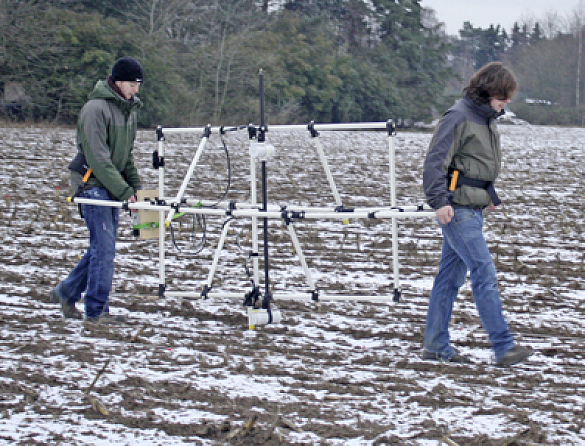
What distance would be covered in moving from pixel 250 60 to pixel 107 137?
3560 cm

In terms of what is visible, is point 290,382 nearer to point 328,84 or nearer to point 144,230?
point 144,230

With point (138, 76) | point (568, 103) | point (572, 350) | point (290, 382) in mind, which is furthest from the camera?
point (568, 103)

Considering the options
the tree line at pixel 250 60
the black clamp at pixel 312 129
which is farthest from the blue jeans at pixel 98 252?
the tree line at pixel 250 60

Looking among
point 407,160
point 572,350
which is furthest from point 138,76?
point 407,160

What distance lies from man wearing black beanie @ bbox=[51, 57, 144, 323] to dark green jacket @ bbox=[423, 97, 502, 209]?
7.20 ft

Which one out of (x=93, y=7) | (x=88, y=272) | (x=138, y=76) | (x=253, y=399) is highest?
(x=93, y=7)

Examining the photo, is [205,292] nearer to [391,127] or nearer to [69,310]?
[69,310]

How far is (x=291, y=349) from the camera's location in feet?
15.5

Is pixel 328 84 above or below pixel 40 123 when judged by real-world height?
above

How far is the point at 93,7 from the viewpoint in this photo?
117 ft

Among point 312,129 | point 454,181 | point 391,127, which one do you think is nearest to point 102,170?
point 312,129

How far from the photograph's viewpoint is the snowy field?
139 inches

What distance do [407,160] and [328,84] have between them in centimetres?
2813

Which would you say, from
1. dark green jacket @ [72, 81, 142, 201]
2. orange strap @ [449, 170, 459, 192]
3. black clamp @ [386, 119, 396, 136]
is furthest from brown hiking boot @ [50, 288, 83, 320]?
orange strap @ [449, 170, 459, 192]
